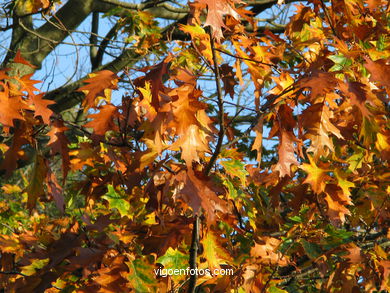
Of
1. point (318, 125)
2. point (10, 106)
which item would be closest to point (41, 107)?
point (10, 106)

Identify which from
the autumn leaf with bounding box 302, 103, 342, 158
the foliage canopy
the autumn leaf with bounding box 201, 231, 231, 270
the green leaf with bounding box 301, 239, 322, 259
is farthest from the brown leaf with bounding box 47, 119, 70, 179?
the green leaf with bounding box 301, 239, 322, 259

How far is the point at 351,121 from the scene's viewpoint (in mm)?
2168

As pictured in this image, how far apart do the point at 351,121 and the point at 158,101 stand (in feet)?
3.57

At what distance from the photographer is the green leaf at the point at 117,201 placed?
6.72 ft

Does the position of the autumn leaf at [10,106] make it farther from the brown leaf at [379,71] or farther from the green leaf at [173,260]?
the brown leaf at [379,71]

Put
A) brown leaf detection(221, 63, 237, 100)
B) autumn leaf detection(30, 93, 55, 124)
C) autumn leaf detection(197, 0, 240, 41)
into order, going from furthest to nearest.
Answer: brown leaf detection(221, 63, 237, 100)
autumn leaf detection(30, 93, 55, 124)
autumn leaf detection(197, 0, 240, 41)

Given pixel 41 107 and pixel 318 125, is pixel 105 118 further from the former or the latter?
pixel 318 125

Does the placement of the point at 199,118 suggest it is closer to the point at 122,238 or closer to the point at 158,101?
the point at 158,101

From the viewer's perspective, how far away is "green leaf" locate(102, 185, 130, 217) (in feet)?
6.72

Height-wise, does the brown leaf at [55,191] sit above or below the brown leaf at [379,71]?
below

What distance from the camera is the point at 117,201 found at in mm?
2064

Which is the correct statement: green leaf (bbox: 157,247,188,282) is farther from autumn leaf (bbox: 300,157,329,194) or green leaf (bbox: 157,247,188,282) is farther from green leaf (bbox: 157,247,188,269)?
autumn leaf (bbox: 300,157,329,194)

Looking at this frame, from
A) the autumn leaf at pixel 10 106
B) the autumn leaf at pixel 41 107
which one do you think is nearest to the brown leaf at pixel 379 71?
the autumn leaf at pixel 41 107

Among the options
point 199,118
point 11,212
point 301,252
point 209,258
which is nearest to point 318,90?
point 199,118
